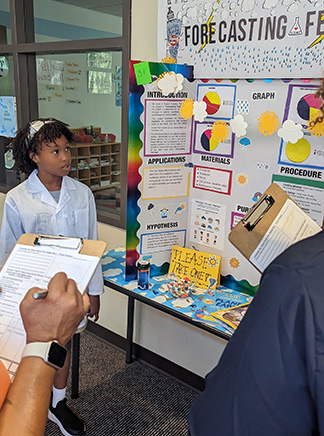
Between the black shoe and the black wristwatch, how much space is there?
46.4 inches

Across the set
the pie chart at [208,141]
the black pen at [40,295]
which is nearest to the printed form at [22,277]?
the black pen at [40,295]

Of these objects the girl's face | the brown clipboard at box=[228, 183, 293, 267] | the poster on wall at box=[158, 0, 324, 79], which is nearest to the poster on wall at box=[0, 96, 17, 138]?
the girl's face

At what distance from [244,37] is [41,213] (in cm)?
113

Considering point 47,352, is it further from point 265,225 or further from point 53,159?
point 53,159

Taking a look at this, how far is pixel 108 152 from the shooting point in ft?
10.3

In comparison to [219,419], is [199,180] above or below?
above

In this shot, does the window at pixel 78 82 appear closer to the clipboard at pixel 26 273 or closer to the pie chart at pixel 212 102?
the pie chart at pixel 212 102

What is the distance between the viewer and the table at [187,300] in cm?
140

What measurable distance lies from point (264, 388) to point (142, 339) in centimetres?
194

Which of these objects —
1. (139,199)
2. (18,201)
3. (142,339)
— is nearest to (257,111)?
(139,199)

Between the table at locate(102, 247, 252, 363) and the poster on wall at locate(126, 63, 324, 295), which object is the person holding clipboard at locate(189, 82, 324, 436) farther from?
the poster on wall at locate(126, 63, 324, 295)

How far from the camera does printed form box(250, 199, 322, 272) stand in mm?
1086

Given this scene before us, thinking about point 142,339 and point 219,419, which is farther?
point 142,339

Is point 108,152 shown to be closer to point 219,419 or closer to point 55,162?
point 55,162
